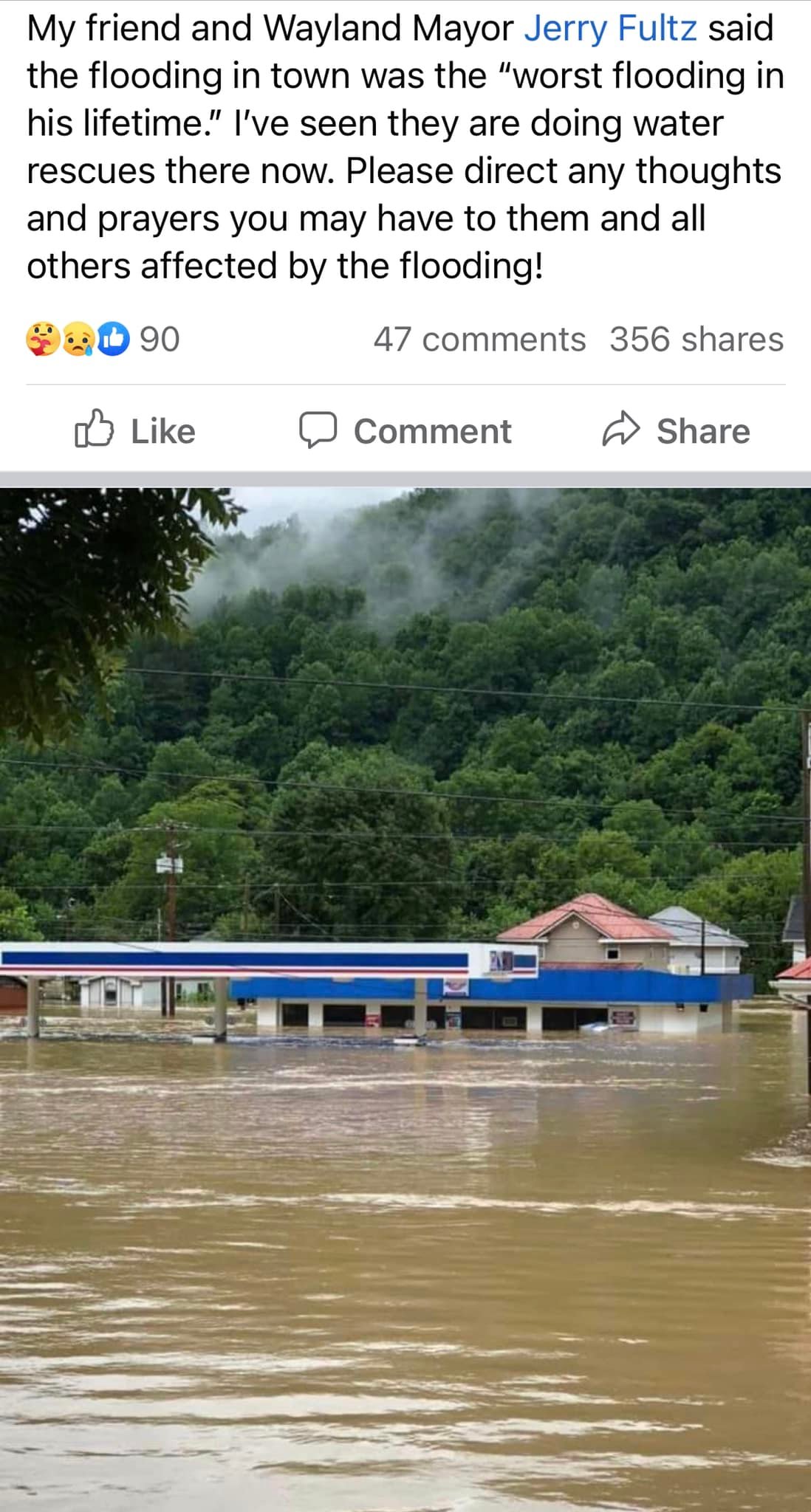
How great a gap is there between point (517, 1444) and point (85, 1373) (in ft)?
12.8

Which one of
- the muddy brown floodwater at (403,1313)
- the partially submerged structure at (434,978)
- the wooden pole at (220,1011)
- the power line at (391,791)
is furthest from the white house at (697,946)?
the muddy brown floodwater at (403,1313)

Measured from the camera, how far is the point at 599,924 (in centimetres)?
9569

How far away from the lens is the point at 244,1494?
11492 mm

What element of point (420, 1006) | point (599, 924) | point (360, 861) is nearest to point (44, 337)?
point (420, 1006)

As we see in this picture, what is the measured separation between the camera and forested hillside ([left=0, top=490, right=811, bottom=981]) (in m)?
120

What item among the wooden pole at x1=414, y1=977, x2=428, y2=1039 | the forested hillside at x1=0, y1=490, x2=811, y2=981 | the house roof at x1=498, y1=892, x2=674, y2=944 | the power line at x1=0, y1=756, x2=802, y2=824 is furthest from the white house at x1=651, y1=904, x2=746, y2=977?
A: the wooden pole at x1=414, y1=977, x2=428, y2=1039

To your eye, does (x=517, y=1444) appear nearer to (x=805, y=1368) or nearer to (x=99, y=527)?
(x=805, y=1368)

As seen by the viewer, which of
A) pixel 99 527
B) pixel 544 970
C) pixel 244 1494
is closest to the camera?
pixel 99 527

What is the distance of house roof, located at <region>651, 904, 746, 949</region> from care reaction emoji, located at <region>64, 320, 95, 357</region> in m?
101

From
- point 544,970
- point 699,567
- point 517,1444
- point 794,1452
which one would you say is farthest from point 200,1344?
point 699,567

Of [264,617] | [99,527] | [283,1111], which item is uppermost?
[264,617]

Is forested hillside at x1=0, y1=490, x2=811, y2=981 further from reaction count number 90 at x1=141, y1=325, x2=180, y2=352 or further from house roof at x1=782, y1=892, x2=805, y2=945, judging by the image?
reaction count number 90 at x1=141, y1=325, x2=180, y2=352

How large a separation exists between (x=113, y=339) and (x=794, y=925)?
336 feet

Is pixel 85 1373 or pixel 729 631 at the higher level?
pixel 729 631
